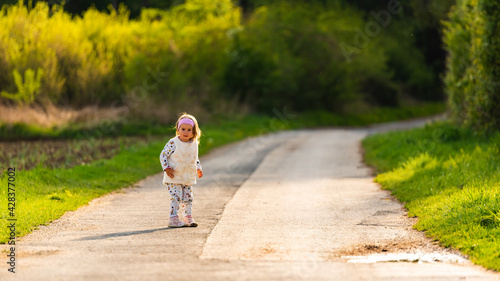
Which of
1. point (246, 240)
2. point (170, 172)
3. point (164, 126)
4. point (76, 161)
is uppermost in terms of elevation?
point (170, 172)

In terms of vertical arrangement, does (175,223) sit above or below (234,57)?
above

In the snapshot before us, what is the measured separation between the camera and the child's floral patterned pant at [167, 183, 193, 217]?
9820 mm

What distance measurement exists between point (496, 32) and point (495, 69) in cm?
97

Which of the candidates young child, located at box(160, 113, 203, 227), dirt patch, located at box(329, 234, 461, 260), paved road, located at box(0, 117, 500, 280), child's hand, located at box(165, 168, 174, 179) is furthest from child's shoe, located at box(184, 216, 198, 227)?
dirt patch, located at box(329, 234, 461, 260)

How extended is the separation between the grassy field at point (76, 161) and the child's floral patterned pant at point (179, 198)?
186 cm

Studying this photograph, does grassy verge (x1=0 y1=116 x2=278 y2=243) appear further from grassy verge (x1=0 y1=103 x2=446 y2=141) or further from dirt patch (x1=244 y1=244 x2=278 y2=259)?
grassy verge (x1=0 y1=103 x2=446 y2=141)

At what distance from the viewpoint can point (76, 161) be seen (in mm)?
18203

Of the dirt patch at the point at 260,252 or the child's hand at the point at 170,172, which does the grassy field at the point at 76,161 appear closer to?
the child's hand at the point at 170,172

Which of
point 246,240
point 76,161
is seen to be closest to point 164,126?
point 76,161

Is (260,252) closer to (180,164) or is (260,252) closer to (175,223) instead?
(175,223)

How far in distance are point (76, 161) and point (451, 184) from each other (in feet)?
32.8

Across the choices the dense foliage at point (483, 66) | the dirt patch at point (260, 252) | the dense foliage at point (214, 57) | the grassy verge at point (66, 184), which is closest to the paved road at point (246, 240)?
the dirt patch at point (260, 252)

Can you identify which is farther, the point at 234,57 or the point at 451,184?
the point at 234,57

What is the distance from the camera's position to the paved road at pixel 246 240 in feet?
22.6
